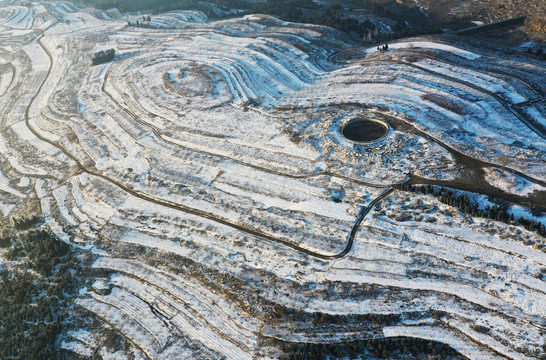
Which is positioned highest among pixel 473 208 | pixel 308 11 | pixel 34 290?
pixel 308 11

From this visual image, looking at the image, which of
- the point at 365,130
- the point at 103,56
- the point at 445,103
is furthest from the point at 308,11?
the point at 365,130

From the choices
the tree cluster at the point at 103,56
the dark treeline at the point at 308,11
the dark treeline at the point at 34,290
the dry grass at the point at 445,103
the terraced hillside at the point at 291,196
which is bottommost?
the dark treeline at the point at 34,290

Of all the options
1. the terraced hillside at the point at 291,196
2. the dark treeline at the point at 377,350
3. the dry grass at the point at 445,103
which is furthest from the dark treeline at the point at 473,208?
the dry grass at the point at 445,103

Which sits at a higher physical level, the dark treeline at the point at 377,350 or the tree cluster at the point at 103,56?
the tree cluster at the point at 103,56

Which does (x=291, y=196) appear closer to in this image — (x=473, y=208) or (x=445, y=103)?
(x=473, y=208)

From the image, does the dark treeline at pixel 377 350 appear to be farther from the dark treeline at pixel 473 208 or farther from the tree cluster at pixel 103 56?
the tree cluster at pixel 103 56

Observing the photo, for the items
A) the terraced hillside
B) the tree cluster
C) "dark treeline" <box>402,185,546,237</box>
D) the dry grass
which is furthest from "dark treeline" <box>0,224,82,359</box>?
the dry grass

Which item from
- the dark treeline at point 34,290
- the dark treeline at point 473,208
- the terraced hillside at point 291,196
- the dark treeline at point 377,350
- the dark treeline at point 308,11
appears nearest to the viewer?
the dark treeline at point 377,350
